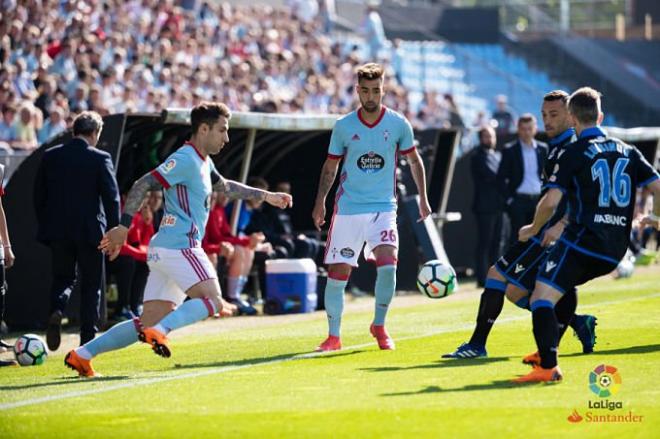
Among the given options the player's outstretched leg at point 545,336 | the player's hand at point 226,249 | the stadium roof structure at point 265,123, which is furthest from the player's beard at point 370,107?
the player's hand at point 226,249

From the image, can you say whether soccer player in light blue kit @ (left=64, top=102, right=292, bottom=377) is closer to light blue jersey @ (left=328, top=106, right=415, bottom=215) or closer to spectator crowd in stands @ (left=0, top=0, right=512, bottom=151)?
light blue jersey @ (left=328, top=106, right=415, bottom=215)

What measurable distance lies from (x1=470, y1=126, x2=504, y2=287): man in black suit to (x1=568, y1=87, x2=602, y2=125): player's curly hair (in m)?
11.3

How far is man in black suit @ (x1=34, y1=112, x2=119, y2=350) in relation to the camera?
12.9 metres

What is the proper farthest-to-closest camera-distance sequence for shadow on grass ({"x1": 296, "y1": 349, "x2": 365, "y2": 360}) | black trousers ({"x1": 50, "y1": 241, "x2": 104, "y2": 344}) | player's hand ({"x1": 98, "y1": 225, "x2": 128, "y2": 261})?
black trousers ({"x1": 50, "y1": 241, "x2": 104, "y2": 344})
shadow on grass ({"x1": 296, "y1": 349, "x2": 365, "y2": 360})
player's hand ({"x1": 98, "y1": 225, "x2": 128, "y2": 261})

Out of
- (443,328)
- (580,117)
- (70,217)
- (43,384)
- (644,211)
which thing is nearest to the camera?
(580,117)

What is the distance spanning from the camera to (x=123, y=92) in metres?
22.7

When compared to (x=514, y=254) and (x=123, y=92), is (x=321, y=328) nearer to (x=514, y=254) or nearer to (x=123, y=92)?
(x=514, y=254)

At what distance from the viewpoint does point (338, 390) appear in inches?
364

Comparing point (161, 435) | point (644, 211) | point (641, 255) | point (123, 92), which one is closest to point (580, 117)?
point (161, 435)

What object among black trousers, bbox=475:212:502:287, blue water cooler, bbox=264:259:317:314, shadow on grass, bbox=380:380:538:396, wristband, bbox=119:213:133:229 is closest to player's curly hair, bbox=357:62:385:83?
wristband, bbox=119:213:133:229

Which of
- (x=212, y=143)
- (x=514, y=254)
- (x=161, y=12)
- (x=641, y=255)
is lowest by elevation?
(x=641, y=255)

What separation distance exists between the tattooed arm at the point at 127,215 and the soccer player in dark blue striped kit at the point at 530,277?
2649 mm

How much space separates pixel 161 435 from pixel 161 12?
21.7 meters

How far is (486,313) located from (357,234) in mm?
1595
